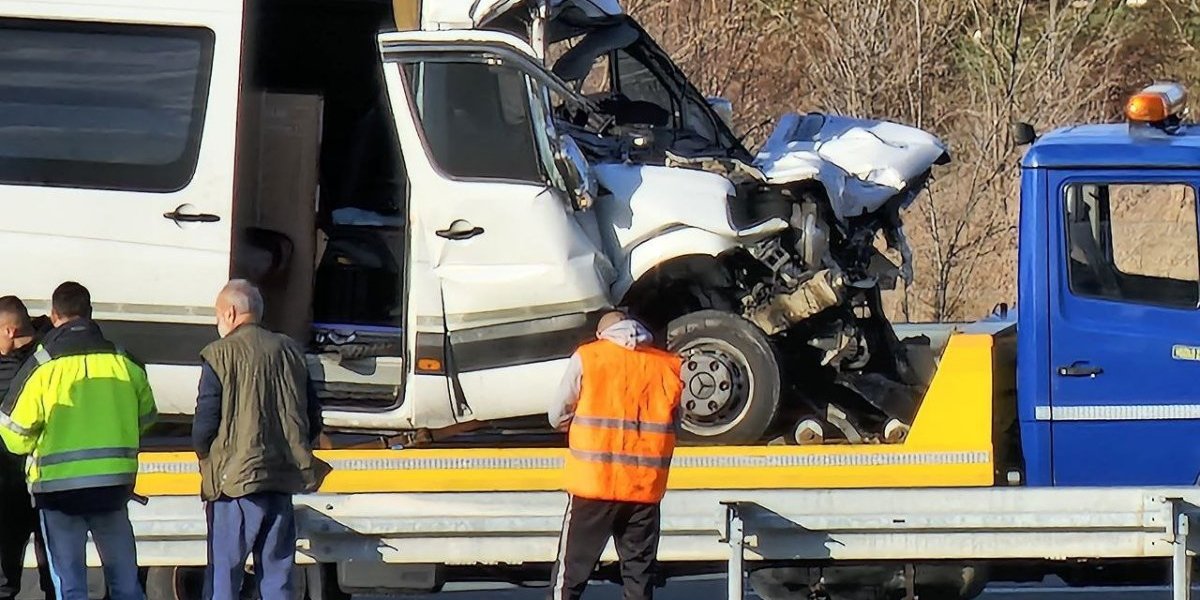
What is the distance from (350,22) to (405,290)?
186 cm

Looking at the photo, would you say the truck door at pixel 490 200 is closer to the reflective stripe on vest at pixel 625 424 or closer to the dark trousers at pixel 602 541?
the reflective stripe on vest at pixel 625 424

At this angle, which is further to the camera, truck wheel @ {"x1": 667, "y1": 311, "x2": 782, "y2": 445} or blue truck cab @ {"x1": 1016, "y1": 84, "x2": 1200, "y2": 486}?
truck wheel @ {"x1": 667, "y1": 311, "x2": 782, "y2": 445}

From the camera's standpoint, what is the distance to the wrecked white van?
726cm

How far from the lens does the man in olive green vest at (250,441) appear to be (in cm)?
649

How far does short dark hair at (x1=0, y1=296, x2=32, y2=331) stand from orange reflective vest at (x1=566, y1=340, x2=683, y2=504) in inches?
84.4

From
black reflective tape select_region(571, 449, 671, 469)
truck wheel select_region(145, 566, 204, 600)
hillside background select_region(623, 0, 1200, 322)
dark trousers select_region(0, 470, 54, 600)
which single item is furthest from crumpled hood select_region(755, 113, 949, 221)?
hillside background select_region(623, 0, 1200, 322)

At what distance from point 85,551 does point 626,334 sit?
2.23 meters

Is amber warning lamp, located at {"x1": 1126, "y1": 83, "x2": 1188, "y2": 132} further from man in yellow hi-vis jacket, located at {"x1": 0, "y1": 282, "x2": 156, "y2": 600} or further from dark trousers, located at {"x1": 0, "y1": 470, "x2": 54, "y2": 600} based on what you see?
dark trousers, located at {"x1": 0, "y1": 470, "x2": 54, "y2": 600}

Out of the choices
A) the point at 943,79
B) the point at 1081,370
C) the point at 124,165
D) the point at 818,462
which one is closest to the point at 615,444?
the point at 818,462

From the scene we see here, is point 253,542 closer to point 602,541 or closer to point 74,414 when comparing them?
point 74,414

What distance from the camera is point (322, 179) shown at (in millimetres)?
8555

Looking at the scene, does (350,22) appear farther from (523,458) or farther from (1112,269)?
(1112,269)

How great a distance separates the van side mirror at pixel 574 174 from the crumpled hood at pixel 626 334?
2.41ft

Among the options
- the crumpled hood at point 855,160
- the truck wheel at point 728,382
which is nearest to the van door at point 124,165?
the truck wheel at point 728,382
